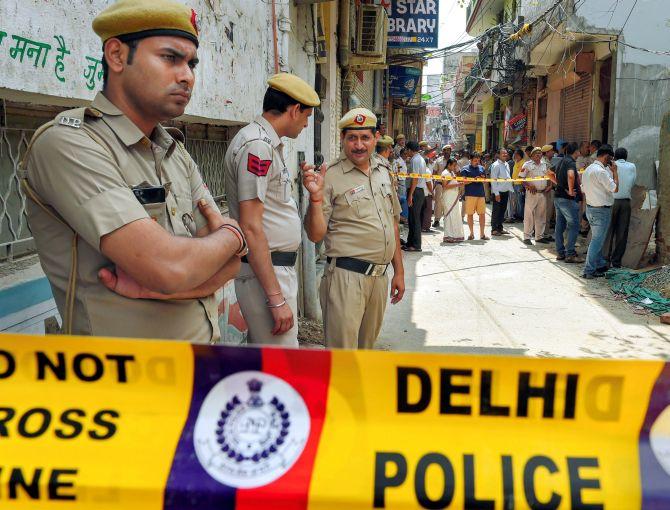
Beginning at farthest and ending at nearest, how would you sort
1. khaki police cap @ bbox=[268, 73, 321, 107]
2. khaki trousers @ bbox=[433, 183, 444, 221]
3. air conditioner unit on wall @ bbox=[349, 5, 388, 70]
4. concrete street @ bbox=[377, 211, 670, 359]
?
khaki trousers @ bbox=[433, 183, 444, 221] → air conditioner unit on wall @ bbox=[349, 5, 388, 70] → concrete street @ bbox=[377, 211, 670, 359] → khaki police cap @ bbox=[268, 73, 321, 107]

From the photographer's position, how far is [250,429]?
1577mm

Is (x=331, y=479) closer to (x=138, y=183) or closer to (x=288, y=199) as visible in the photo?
(x=138, y=183)

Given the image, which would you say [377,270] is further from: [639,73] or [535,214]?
[639,73]

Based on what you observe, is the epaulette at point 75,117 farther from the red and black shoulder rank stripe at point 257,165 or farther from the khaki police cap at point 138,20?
the red and black shoulder rank stripe at point 257,165

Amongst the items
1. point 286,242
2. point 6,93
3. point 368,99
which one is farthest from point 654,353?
point 368,99

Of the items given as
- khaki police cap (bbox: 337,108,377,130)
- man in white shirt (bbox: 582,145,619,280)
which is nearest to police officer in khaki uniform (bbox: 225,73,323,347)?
khaki police cap (bbox: 337,108,377,130)

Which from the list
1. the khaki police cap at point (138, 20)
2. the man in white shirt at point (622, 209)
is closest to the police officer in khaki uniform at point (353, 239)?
the khaki police cap at point (138, 20)

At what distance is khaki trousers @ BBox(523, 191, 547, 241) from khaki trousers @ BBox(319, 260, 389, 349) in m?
9.19

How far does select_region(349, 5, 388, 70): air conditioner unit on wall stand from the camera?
414 inches

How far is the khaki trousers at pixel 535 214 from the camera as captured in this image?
40.5ft

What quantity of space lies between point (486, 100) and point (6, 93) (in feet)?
107

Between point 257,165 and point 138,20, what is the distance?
1298 mm

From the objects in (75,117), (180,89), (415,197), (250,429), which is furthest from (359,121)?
(415,197)

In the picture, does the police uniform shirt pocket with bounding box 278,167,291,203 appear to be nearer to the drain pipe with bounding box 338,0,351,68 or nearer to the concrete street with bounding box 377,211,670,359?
the concrete street with bounding box 377,211,670,359
